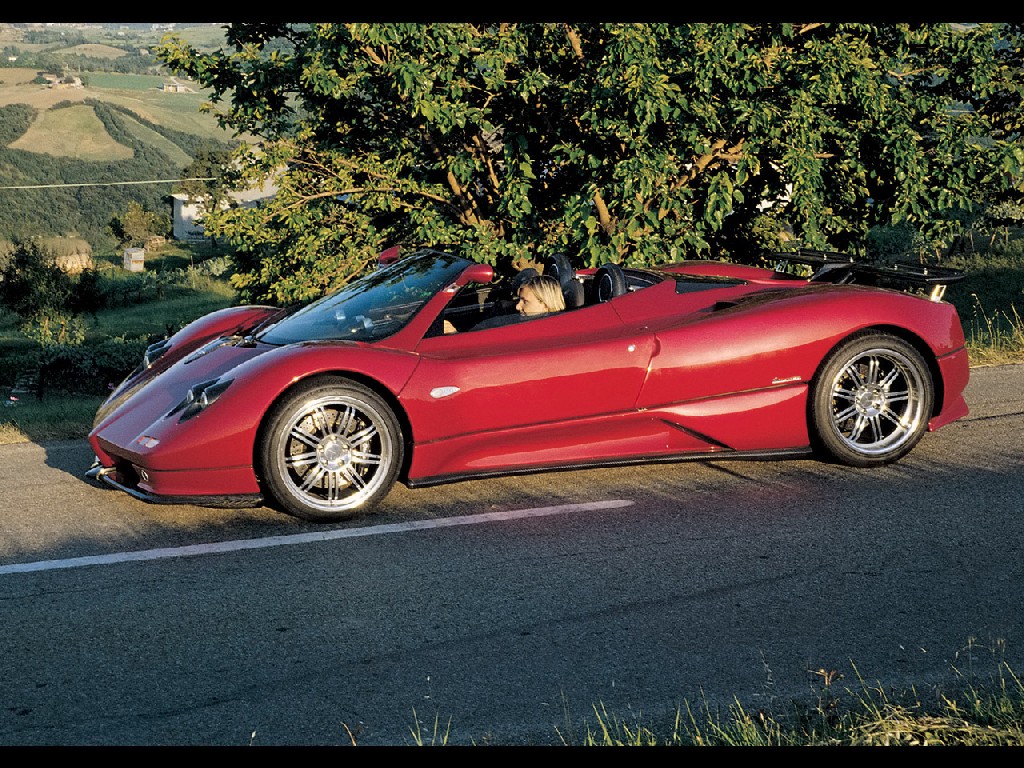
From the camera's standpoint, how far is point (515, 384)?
6.35m

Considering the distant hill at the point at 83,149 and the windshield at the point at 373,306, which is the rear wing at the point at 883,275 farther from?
the distant hill at the point at 83,149

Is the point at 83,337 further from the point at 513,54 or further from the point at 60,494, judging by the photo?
the point at 60,494

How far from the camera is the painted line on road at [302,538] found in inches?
211

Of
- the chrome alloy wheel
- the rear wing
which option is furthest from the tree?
the chrome alloy wheel

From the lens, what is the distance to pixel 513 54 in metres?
12.3

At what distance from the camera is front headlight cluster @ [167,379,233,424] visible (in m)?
6.04

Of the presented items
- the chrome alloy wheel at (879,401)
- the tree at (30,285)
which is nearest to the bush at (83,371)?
the chrome alloy wheel at (879,401)

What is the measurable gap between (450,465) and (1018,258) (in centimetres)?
3226

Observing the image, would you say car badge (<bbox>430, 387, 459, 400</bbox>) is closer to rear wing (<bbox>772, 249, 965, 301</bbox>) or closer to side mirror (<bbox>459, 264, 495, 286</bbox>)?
side mirror (<bbox>459, 264, 495, 286</bbox>)

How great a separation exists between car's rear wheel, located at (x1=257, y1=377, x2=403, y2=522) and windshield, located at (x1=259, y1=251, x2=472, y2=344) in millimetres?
561

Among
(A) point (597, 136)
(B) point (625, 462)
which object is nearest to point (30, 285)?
(A) point (597, 136)

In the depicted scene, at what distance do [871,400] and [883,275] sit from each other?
1.00 meters

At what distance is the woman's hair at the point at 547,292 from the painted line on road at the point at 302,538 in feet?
4.12
